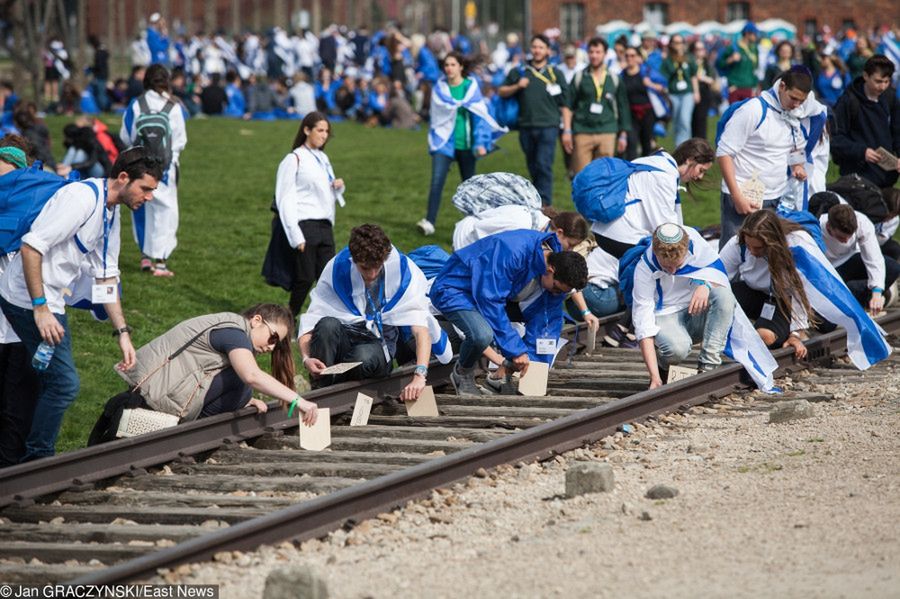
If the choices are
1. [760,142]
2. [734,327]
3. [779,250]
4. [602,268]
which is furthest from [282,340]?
[760,142]

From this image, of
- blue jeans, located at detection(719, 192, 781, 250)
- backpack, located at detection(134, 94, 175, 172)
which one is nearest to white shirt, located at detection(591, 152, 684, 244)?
blue jeans, located at detection(719, 192, 781, 250)

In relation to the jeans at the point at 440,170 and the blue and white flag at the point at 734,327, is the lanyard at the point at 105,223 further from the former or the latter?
the jeans at the point at 440,170

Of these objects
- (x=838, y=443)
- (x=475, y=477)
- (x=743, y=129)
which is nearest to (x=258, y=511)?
(x=475, y=477)

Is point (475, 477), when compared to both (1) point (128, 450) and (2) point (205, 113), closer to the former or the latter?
(1) point (128, 450)

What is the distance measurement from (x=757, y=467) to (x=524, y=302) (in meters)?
2.76

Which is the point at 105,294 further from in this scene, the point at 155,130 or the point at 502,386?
the point at 155,130

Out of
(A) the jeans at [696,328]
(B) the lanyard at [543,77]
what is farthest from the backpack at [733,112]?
(B) the lanyard at [543,77]

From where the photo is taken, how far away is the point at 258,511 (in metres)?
7.80

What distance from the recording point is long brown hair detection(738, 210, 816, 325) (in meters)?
11.2

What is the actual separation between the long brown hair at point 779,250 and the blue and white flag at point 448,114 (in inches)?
261

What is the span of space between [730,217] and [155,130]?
548cm

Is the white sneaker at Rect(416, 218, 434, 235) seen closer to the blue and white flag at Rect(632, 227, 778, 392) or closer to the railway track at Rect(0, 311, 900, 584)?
the railway track at Rect(0, 311, 900, 584)

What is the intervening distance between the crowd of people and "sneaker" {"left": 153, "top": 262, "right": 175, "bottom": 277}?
0.16 meters

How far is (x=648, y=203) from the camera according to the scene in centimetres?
1307
